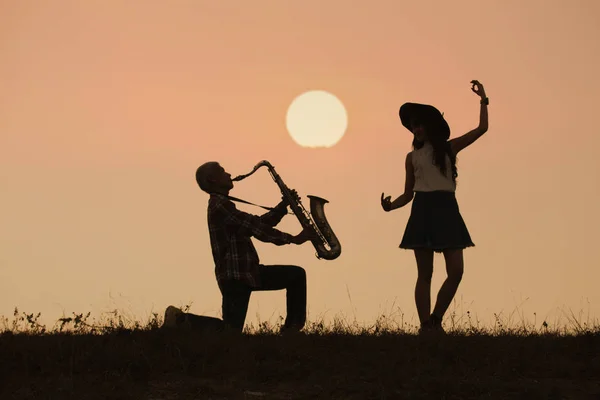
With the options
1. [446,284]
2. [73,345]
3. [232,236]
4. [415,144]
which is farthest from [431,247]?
[73,345]

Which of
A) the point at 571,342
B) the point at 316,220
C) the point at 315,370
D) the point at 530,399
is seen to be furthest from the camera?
the point at 316,220

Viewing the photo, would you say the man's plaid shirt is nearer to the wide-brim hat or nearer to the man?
the man

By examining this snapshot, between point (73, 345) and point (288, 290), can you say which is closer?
point (73, 345)

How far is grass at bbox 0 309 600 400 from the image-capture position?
1091cm

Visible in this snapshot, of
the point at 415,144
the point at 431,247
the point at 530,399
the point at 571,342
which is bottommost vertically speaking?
the point at 530,399

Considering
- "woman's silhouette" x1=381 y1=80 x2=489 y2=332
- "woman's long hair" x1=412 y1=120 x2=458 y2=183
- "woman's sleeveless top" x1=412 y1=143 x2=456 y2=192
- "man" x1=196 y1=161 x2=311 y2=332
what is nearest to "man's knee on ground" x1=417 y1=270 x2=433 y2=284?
"woman's silhouette" x1=381 y1=80 x2=489 y2=332

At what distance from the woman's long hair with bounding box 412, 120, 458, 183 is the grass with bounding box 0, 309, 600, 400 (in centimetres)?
206

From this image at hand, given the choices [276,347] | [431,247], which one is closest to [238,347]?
[276,347]

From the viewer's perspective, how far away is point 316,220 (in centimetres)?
1471

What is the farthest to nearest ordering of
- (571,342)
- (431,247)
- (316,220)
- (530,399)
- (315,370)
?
(316,220) → (431,247) → (571,342) → (315,370) → (530,399)

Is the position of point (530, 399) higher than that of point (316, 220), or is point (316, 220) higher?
point (316, 220)

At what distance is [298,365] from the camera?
11.6m

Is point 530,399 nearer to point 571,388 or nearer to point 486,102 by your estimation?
point 571,388

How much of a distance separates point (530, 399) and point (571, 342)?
213 centimetres
